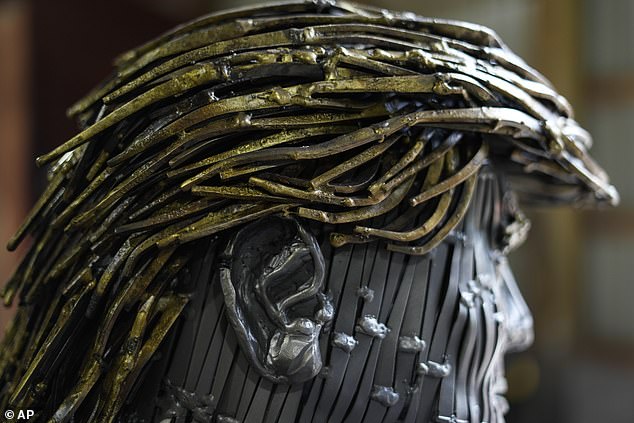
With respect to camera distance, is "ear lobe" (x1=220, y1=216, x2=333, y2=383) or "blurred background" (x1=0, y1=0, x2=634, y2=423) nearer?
"ear lobe" (x1=220, y1=216, x2=333, y2=383)

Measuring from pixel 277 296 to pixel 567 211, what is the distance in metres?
1.28

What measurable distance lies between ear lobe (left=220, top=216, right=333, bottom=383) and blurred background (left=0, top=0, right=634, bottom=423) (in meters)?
1.15

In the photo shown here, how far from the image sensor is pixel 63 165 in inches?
24.0

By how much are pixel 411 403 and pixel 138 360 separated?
0.78 ft

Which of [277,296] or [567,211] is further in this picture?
[567,211]

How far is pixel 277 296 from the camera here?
56 centimetres

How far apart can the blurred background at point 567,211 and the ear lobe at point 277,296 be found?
1147 mm

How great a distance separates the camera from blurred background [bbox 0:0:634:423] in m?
1.62

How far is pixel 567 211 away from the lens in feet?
5.44

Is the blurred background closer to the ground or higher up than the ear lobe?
higher up

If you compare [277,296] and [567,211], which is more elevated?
[567,211]

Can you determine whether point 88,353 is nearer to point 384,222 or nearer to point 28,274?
point 28,274

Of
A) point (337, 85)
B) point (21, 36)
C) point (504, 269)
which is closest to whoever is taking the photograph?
point (337, 85)

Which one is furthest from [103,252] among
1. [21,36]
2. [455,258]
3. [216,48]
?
[21,36]
